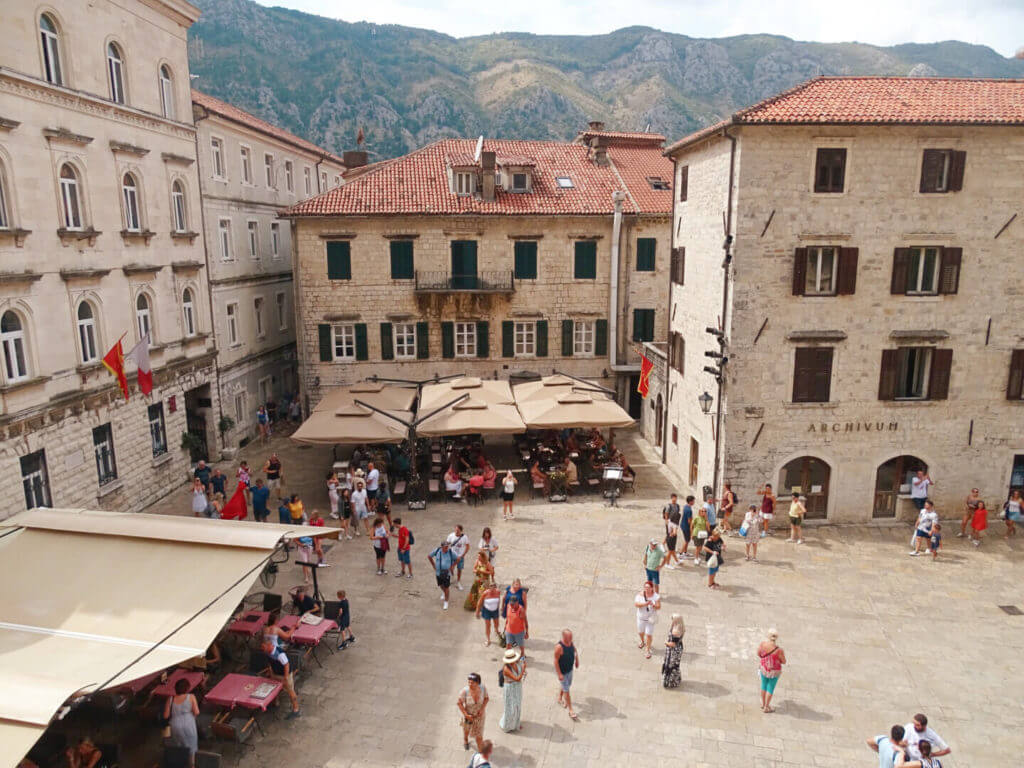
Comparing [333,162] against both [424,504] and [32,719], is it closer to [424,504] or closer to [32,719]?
[424,504]

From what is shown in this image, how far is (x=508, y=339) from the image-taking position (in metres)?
28.6

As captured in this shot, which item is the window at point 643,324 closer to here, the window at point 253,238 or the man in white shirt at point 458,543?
the window at point 253,238

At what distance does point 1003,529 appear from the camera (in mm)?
19297

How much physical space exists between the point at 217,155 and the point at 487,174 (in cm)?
1016

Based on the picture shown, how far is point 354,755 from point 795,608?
9.62 metres

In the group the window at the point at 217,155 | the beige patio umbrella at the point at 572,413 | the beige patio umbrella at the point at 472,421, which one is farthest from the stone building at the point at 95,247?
the beige patio umbrella at the point at 572,413

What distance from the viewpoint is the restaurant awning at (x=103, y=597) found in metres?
8.11

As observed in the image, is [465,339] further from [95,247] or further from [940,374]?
[940,374]

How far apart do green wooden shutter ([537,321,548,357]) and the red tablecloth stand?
19.4m

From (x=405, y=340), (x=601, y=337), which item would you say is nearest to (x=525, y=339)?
(x=601, y=337)

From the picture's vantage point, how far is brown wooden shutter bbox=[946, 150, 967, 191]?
18000 millimetres

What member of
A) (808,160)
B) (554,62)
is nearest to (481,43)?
(554,62)

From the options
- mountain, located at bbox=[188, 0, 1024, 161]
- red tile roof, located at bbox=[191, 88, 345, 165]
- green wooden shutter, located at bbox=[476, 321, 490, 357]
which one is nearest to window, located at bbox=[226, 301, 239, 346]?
red tile roof, located at bbox=[191, 88, 345, 165]

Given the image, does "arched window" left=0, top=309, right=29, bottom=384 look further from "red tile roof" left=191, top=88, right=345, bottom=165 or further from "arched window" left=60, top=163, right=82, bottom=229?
"red tile roof" left=191, top=88, right=345, bottom=165
